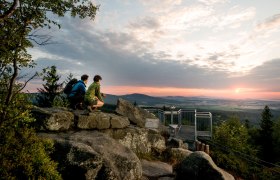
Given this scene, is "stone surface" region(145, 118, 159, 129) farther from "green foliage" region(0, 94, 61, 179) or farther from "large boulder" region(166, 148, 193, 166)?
"green foliage" region(0, 94, 61, 179)

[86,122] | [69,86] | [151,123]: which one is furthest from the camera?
[151,123]

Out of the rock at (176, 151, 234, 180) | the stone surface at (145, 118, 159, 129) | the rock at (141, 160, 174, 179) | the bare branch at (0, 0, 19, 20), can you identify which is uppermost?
the bare branch at (0, 0, 19, 20)

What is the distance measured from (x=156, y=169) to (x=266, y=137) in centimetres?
5378

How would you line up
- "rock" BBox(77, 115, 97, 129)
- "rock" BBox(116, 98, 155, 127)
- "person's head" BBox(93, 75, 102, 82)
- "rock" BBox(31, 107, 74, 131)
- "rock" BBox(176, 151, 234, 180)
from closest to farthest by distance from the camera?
"rock" BBox(176, 151, 234, 180), "rock" BBox(31, 107, 74, 131), "rock" BBox(77, 115, 97, 129), "person's head" BBox(93, 75, 102, 82), "rock" BBox(116, 98, 155, 127)

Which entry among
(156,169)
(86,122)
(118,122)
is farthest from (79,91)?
(156,169)

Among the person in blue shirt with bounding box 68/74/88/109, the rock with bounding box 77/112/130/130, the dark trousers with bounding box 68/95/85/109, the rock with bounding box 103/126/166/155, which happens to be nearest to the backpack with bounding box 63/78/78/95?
the person in blue shirt with bounding box 68/74/88/109

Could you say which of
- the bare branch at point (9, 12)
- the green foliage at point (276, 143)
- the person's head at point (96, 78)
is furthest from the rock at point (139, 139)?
the green foliage at point (276, 143)

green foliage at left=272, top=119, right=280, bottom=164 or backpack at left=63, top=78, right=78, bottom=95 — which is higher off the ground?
backpack at left=63, top=78, right=78, bottom=95

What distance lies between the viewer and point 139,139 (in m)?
12.8

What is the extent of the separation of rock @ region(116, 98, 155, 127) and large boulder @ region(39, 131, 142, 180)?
16.8ft

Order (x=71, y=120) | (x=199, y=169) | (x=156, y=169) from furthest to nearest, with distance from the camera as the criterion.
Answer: (x=156, y=169), (x=71, y=120), (x=199, y=169)

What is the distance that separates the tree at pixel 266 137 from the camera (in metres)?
55.9

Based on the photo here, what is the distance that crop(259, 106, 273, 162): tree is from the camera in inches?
2200

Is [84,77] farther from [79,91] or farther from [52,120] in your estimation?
[52,120]
